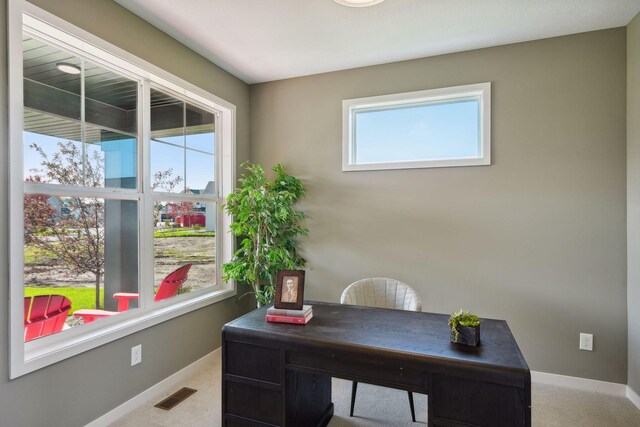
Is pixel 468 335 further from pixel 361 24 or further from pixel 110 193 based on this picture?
pixel 110 193

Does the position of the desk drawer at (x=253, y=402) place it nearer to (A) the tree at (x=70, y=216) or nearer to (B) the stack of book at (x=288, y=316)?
(B) the stack of book at (x=288, y=316)

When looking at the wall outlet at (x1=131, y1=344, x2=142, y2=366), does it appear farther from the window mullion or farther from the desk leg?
the desk leg

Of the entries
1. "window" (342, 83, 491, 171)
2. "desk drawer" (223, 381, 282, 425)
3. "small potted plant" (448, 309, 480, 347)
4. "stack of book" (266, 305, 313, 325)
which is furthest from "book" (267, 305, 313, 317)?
"window" (342, 83, 491, 171)

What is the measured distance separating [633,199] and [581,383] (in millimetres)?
1402

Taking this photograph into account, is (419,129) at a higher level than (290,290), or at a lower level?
higher

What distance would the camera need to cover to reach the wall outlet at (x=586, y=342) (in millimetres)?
2510

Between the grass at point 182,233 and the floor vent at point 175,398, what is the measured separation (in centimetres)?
116

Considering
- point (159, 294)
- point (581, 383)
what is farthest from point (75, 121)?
point (581, 383)

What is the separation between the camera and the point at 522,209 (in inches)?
105

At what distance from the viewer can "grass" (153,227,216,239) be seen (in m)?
2.63

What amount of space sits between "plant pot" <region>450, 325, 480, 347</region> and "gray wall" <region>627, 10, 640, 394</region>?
162cm

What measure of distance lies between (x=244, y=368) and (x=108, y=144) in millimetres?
1690

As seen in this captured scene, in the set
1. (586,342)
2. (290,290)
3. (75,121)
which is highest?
(75,121)

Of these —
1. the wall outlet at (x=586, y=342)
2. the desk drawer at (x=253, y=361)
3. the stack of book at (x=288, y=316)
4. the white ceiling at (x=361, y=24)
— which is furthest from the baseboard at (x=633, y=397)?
the white ceiling at (x=361, y=24)
